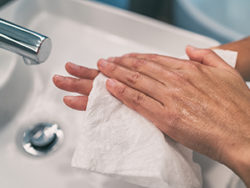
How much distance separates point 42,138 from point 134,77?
0.20 meters

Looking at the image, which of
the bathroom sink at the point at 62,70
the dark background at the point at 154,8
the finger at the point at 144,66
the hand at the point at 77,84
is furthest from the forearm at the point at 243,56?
the dark background at the point at 154,8

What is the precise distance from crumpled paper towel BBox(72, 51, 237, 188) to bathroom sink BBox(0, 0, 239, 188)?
64 millimetres

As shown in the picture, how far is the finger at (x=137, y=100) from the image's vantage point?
344mm

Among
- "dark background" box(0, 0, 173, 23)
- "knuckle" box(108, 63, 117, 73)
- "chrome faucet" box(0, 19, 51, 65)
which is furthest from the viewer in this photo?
"dark background" box(0, 0, 173, 23)

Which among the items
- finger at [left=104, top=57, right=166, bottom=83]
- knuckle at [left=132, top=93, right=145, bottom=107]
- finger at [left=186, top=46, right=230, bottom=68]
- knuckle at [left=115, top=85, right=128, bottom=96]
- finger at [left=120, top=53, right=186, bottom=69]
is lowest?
knuckle at [left=132, top=93, right=145, bottom=107]

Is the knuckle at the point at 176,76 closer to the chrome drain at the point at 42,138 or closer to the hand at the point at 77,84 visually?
the hand at the point at 77,84

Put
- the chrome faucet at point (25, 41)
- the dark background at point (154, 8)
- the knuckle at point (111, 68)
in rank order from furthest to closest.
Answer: the dark background at point (154, 8) → the knuckle at point (111, 68) → the chrome faucet at point (25, 41)

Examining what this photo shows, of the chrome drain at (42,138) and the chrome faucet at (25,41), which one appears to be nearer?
the chrome faucet at (25,41)

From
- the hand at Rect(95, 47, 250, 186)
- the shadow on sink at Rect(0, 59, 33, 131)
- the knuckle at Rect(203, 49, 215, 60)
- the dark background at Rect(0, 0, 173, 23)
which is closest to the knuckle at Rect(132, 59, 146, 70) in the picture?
the hand at Rect(95, 47, 250, 186)

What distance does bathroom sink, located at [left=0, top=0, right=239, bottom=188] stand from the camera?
0.38 metres

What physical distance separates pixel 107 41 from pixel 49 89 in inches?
6.6

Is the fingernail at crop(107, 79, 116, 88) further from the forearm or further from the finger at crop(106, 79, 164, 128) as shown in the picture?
the forearm

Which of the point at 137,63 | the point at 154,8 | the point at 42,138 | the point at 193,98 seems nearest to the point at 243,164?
the point at 193,98

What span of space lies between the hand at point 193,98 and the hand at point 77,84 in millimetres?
29
